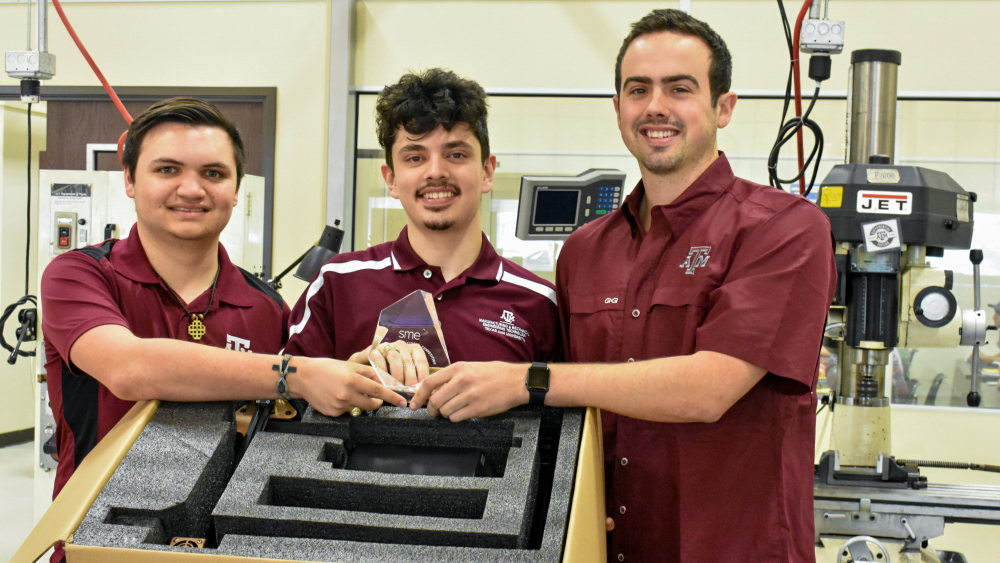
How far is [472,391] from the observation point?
41.0 inches

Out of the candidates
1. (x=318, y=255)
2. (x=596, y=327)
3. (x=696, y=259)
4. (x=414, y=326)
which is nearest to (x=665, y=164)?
(x=696, y=259)

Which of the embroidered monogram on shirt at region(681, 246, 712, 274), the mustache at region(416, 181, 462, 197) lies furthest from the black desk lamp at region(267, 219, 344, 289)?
the embroidered monogram on shirt at region(681, 246, 712, 274)

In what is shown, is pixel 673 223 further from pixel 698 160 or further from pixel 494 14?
pixel 494 14

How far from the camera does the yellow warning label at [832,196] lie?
6.47 feet

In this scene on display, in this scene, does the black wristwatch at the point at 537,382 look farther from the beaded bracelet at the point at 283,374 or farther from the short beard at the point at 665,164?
the short beard at the point at 665,164

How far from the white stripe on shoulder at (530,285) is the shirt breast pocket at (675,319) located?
0.30 metres

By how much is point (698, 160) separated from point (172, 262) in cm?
101

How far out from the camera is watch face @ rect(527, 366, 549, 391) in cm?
105

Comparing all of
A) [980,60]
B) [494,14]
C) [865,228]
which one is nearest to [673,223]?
[865,228]

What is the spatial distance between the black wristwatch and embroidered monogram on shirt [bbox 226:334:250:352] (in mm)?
652

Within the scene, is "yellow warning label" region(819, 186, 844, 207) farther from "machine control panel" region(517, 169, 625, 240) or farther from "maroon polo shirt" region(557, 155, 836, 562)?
"maroon polo shirt" region(557, 155, 836, 562)

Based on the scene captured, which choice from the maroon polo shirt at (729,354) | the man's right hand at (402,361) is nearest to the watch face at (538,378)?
the man's right hand at (402,361)

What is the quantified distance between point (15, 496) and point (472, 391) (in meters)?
4.24

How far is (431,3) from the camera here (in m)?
4.00
